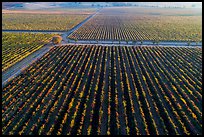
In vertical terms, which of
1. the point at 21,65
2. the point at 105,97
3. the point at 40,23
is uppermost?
the point at 40,23

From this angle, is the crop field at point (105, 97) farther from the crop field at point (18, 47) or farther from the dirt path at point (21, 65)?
the crop field at point (18, 47)

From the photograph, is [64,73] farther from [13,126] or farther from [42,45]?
[42,45]

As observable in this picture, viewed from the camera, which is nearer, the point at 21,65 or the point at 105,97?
the point at 105,97

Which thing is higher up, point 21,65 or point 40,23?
point 40,23

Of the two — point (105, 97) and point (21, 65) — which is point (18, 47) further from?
point (105, 97)

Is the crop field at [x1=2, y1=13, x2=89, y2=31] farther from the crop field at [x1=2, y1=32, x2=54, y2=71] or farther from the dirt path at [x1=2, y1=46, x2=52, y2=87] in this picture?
the dirt path at [x1=2, y1=46, x2=52, y2=87]

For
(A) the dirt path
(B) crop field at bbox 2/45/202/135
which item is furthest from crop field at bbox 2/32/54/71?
(B) crop field at bbox 2/45/202/135

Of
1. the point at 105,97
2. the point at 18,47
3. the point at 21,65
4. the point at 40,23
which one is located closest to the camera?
the point at 105,97

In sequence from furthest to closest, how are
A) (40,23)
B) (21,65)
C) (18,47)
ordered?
(40,23)
(18,47)
(21,65)

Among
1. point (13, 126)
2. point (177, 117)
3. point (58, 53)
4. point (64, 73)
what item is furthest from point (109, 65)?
point (13, 126)

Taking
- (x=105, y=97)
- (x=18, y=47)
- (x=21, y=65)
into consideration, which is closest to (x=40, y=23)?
(x=18, y=47)
